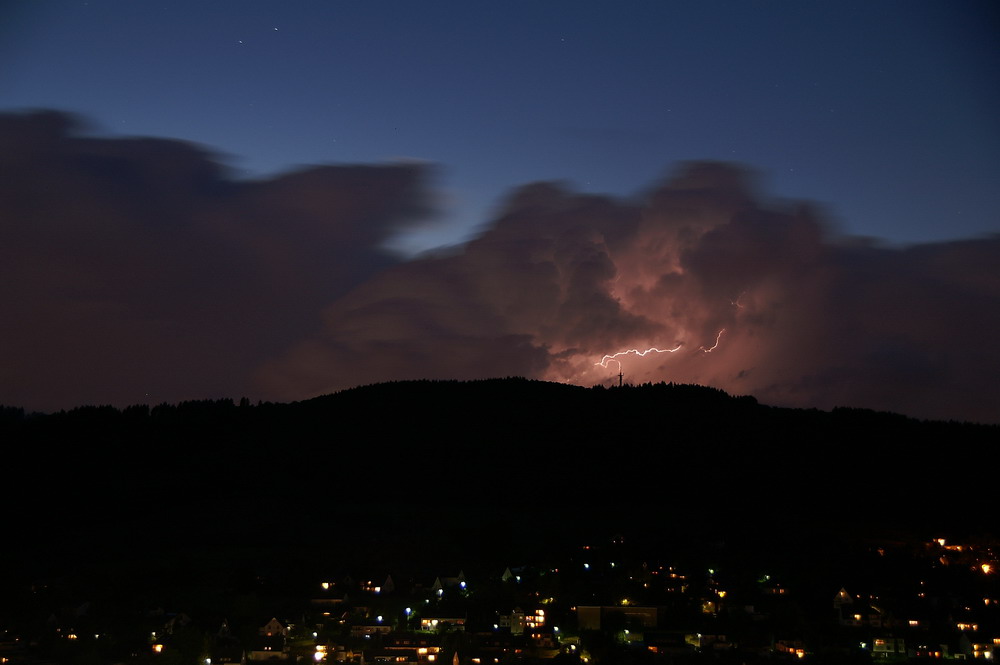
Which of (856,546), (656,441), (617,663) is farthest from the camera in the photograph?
(656,441)

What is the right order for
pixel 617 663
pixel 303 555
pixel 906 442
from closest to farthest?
pixel 617 663 → pixel 303 555 → pixel 906 442

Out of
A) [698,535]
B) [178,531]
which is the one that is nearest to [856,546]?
[698,535]

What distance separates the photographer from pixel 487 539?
4103cm

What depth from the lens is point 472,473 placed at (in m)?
57.2

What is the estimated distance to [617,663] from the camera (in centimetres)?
2389

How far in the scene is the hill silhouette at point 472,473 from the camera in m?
44.0

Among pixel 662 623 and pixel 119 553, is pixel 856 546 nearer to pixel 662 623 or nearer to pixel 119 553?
pixel 662 623

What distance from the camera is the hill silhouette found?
4403cm

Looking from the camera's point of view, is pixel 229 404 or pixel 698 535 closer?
pixel 698 535

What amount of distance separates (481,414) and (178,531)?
24046 mm

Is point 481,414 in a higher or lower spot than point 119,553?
higher

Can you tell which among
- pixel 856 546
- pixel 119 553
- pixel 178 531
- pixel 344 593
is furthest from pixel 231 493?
pixel 856 546

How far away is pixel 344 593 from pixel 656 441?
2904 centimetres

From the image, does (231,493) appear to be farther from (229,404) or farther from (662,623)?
(662,623)
